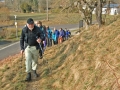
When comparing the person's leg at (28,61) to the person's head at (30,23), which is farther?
the person's leg at (28,61)

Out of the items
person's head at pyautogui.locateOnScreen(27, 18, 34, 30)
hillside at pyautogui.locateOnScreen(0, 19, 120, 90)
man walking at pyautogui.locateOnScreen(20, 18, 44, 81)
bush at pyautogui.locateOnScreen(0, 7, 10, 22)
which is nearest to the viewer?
hillside at pyautogui.locateOnScreen(0, 19, 120, 90)

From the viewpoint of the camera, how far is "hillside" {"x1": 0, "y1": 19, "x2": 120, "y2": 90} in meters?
5.69

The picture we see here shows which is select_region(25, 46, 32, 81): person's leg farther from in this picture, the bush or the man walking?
the bush

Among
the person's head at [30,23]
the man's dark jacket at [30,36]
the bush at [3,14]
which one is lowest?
the man's dark jacket at [30,36]

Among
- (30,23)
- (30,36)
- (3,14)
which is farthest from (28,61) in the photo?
(3,14)

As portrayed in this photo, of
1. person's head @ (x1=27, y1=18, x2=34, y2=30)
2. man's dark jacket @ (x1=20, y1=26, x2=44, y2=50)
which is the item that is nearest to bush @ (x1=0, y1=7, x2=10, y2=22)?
man's dark jacket @ (x1=20, y1=26, x2=44, y2=50)

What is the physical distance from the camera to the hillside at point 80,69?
5.69 metres

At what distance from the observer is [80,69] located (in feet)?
21.7

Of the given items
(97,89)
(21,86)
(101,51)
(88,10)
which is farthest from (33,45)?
(88,10)

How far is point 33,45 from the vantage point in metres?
7.11

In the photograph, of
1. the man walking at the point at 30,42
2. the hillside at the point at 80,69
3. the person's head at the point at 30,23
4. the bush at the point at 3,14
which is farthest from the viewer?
the bush at the point at 3,14

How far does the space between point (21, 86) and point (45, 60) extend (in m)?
2.33

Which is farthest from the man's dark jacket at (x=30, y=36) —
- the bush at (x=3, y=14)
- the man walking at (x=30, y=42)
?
the bush at (x=3, y=14)

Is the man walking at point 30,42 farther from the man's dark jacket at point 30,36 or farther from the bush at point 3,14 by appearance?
the bush at point 3,14
